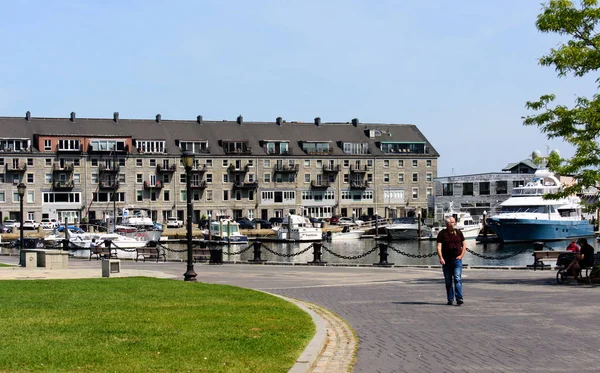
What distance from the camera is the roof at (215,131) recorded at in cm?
11075

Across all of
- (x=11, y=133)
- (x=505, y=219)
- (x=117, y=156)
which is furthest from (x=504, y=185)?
(x=11, y=133)

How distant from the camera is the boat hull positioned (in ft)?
278

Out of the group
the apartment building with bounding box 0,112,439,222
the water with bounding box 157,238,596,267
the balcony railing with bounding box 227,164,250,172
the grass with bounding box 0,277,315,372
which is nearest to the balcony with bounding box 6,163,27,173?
the apartment building with bounding box 0,112,439,222

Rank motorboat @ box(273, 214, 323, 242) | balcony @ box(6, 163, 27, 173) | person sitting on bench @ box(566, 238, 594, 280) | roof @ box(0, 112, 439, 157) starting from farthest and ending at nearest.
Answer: roof @ box(0, 112, 439, 157)
balcony @ box(6, 163, 27, 173)
motorboat @ box(273, 214, 323, 242)
person sitting on bench @ box(566, 238, 594, 280)

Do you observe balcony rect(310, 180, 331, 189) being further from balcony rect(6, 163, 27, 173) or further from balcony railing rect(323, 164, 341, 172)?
balcony rect(6, 163, 27, 173)

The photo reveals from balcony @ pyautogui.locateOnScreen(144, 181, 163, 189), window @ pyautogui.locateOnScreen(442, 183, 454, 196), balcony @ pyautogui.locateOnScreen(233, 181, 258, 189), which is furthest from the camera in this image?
window @ pyautogui.locateOnScreen(442, 183, 454, 196)

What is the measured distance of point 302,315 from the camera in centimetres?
1617

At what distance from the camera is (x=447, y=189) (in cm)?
11944

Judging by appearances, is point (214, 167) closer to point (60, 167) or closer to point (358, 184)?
point (60, 167)

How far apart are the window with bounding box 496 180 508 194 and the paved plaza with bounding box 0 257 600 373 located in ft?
288

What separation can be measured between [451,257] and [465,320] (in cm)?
332

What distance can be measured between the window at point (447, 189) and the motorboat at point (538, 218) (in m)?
28.1

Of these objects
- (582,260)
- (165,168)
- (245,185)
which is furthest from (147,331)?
(245,185)

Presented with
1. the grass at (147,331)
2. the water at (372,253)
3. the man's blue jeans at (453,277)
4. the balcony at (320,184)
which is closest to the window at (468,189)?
the balcony at (320,184)
